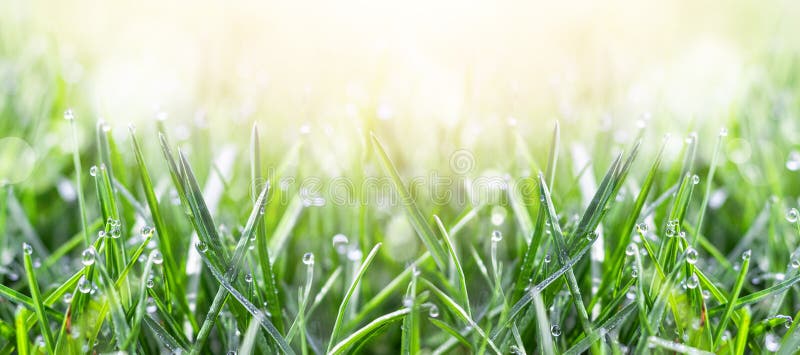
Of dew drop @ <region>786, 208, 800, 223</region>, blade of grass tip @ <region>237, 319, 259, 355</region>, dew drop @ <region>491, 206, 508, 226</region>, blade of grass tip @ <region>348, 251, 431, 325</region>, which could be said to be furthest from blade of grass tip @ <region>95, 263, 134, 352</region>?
dew drop @ <region>786, 208, 800, 223</region>

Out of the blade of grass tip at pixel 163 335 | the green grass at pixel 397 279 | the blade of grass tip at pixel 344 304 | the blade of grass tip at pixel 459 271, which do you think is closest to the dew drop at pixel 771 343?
the green grass at pixel 397 279

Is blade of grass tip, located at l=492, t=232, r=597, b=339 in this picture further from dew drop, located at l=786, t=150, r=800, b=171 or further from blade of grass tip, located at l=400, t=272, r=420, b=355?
dew drop, located at l=786, t=150, r=800, b=171

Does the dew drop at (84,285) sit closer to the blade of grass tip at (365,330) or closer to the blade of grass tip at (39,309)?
the blade of grass tip at (39,309)

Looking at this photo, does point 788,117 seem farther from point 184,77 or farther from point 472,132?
point 184,77

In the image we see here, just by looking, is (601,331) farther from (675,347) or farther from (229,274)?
(229,274)

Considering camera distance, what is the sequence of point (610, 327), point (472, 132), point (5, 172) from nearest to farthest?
point (610, 327) → point (5, 172) → point (472, 132)

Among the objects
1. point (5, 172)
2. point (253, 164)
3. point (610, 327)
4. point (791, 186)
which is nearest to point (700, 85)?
point (791, 186)

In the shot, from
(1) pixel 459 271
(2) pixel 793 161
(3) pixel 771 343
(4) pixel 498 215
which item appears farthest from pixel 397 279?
(2) pixel 793 161
